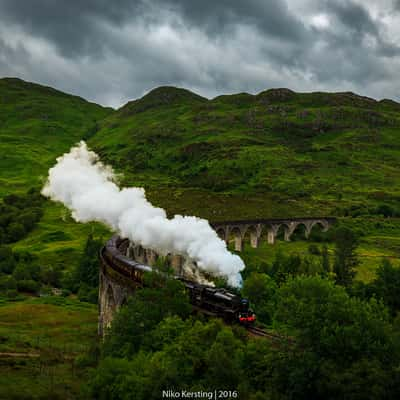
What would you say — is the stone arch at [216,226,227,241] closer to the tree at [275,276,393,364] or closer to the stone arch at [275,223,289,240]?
the stone arch at [275,223,289,240]

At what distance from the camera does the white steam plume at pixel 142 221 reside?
137 feet

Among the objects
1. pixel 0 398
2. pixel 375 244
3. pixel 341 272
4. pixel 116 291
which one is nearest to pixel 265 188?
pixel 375 244

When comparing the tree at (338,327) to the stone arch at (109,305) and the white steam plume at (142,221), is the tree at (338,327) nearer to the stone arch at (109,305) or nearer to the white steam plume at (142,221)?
the white steam plume at (142,221)

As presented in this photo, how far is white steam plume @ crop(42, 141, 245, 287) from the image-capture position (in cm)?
4162

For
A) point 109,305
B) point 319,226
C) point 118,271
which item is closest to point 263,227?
point 319,226

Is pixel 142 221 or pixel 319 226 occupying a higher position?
pixel 319 226

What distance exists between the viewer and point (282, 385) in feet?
82.0

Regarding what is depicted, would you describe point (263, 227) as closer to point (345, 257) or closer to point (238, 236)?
point (238, 236)

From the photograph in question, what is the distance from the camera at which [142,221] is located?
5988 cm

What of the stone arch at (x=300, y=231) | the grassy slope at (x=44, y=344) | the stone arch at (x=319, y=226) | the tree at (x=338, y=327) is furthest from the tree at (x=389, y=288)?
the stone arch at (x=319, y=226)

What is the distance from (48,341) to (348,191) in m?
140

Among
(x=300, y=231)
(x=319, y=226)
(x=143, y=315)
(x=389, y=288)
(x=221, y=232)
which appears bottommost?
(x=143, y=315)

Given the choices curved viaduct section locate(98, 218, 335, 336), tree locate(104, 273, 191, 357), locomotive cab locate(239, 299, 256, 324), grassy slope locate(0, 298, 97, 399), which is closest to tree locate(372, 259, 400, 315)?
curved viaduct section locate(98, 218, 335, 336)

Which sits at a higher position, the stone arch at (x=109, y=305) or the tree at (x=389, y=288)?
the tree at (x=389, y=288)
